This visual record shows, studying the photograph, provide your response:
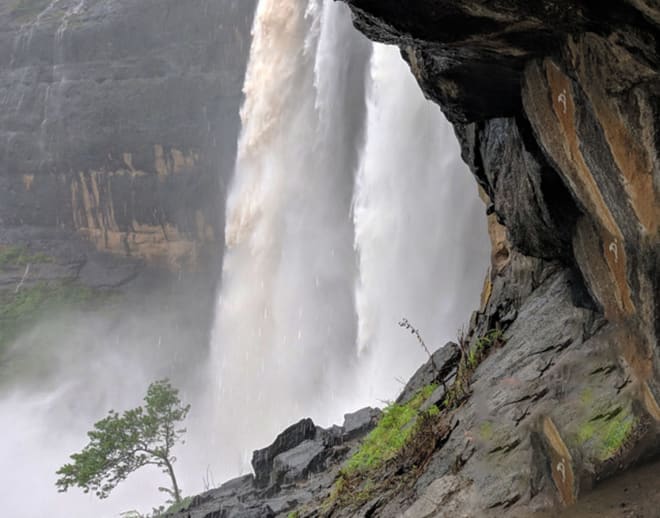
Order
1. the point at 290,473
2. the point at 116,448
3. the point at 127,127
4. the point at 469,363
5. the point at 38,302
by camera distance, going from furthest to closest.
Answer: the point at 127,127
the point at 38,302
the point at 116,448
the point at 290,473
the point at 469,363

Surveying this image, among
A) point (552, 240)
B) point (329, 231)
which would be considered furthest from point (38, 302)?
point (552, 240)

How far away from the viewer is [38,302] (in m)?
32.1

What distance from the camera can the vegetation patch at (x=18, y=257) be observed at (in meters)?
32.8

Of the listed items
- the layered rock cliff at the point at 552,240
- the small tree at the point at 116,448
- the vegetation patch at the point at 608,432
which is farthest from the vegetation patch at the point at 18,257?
the vegetation patch at the point at 608,432

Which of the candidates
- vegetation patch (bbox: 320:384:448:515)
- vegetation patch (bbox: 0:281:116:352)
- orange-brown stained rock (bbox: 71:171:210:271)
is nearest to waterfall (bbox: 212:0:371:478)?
orange-brown stained rock (bbox: 71:171:210:271)

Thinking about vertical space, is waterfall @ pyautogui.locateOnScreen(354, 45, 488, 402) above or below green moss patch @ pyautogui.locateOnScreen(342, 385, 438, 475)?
above

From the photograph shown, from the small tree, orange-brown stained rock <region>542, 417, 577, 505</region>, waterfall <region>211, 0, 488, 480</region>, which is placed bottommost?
orange-brown stained rock <region>542, 417, 577, 505</region>

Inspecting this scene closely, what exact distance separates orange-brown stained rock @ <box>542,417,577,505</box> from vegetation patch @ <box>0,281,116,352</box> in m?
32.3

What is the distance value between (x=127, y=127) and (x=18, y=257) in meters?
9.87

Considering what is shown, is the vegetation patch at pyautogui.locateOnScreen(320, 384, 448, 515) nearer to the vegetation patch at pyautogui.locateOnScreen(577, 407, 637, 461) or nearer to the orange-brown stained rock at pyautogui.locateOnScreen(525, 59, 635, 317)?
the vegetation patch at pyautogui.locateOnScreen(577, 407, 637, 461)

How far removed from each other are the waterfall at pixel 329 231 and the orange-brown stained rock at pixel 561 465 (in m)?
10.9

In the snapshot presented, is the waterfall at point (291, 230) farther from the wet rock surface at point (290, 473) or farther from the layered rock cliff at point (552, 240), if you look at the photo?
the layered rock cliff at point (552, 240)

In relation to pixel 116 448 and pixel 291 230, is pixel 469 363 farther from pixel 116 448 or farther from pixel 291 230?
pixel 291 230

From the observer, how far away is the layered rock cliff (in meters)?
2.79
